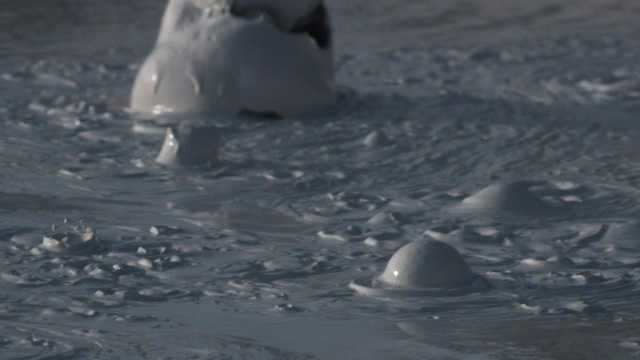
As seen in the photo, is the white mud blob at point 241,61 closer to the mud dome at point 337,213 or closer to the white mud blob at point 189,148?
the mud dome at point 337,213

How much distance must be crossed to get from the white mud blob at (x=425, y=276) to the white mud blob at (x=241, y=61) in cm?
134


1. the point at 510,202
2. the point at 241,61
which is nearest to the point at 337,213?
the point at 510,202

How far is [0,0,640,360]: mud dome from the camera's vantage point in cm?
154

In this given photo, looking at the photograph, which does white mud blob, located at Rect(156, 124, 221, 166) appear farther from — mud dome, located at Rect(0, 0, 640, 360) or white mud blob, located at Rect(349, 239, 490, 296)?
white mud blob, located at Rect(349, 239, 490, 296)

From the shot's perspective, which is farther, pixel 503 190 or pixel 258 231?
pixel 503 190

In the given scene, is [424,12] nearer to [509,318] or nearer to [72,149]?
[72,149]

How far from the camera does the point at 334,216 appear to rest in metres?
2.15

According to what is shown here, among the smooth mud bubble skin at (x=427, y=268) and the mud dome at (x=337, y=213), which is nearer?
the mud dome at (x=337, y=213)

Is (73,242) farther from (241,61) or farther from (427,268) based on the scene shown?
(241,61)

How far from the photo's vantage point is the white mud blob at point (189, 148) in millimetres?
2535

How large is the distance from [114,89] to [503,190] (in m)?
1.68

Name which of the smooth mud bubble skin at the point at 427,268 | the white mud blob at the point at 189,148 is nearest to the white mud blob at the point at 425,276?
the smooth mud bubble skin at the point at 427,268

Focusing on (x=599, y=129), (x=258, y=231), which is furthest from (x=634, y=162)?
(x=258, y=231)

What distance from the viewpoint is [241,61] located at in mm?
3020
